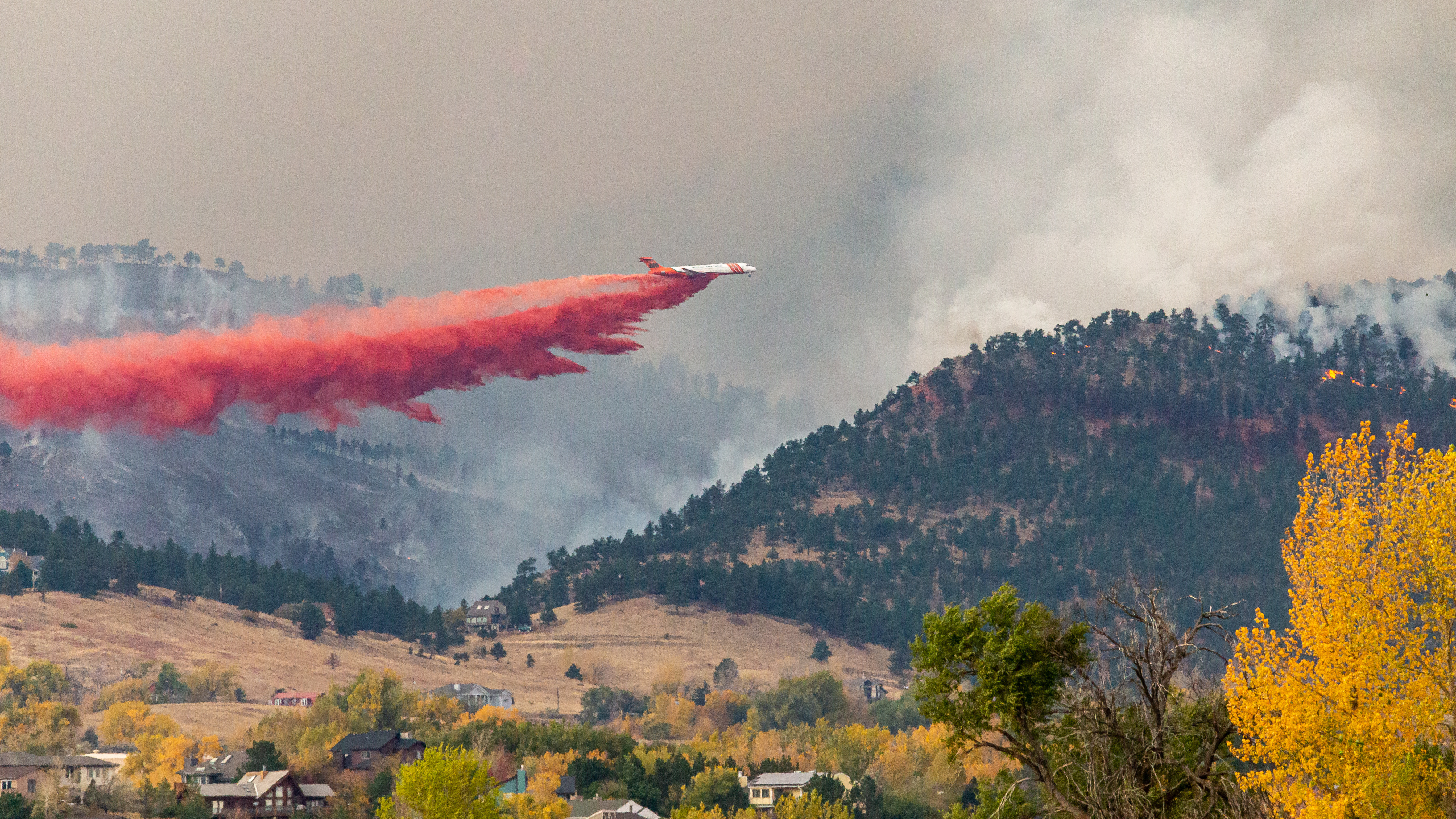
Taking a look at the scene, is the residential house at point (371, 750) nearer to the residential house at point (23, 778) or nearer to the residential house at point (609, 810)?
the residential house at point (609, 810)

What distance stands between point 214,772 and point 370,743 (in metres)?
14.6

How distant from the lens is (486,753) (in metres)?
140

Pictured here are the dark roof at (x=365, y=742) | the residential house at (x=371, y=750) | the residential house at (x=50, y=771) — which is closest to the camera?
the residential house at (x=50, y=771)

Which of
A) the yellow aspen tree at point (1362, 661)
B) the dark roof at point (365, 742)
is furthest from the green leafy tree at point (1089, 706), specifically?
the dark roof at point (365, 742)

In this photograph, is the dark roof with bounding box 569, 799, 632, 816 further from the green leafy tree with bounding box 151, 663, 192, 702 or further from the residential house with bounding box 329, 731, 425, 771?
the green leafy tree with bounding box 151, 663, 192, 702

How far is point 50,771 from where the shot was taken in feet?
409

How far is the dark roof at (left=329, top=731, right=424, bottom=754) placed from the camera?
477 feet

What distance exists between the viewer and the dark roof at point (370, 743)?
14538cm

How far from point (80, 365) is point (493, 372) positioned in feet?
159

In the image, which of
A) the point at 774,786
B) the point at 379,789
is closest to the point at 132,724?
the point at 379,789

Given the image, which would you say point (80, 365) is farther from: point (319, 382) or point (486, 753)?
point (486, 753)

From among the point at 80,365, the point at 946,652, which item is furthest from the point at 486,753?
the point at 946,652

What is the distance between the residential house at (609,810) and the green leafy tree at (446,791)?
40173 millimetres

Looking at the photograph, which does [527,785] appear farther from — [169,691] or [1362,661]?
[1362,661]
